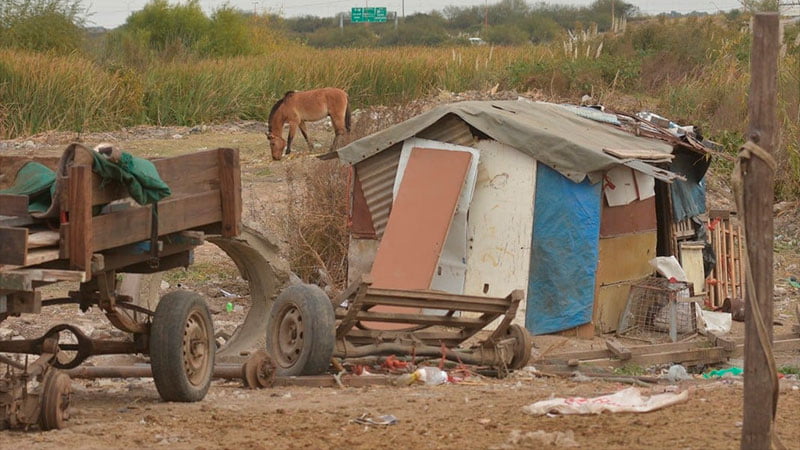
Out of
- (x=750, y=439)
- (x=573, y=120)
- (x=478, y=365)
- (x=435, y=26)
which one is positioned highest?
(x=435, y=26)

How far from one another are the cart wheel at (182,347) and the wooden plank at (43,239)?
49.9 inches

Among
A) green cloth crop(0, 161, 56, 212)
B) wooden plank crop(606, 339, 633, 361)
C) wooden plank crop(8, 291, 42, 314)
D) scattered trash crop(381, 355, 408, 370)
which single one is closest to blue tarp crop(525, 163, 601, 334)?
wooden plank crop(606, 339, 633, 361)

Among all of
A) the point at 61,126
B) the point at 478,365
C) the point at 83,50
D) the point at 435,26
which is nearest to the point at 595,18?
the point at 435,26

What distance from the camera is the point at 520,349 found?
10.4 metres

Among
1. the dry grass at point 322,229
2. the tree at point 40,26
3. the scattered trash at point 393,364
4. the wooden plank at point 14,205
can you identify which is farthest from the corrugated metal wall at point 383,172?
the tree at point 40,26

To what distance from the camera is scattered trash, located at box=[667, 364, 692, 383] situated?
10.8 meters

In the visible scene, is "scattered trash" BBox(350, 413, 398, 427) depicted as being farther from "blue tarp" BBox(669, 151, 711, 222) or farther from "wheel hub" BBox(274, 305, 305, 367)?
"blue tarp" BBox(669, 151, 711, 222)

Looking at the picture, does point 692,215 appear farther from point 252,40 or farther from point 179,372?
point 252,40

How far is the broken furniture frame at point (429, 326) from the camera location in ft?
31.5

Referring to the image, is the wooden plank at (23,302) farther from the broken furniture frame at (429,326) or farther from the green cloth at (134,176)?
the broken furniture frame at (429,326)

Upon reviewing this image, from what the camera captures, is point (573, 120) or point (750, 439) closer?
point (750, 439)

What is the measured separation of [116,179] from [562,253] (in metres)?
7.09

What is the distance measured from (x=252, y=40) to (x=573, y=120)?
35.1m

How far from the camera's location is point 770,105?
5645 mm
